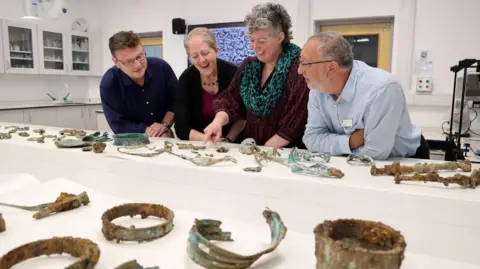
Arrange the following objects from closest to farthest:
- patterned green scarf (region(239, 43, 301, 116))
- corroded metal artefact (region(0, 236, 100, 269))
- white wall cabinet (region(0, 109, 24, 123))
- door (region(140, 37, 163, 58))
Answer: corroded metal artefact (region(0, 236, 100, 269)) < patterned green scarf (region(239, 43, 301, 116)) < white wall cabinet (region(0, 109, 24, 123)) < door (region(140, 37, 163, 58))

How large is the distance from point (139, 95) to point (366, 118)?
1522mm

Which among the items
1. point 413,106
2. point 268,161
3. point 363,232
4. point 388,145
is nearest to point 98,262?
point 363,232

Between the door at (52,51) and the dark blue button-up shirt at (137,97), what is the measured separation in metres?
4.10

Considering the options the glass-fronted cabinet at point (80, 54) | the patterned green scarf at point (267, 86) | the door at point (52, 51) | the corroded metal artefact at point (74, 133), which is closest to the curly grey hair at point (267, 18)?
the patterned green scarf at point (267, 86)

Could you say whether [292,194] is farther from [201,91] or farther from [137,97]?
[137,97]

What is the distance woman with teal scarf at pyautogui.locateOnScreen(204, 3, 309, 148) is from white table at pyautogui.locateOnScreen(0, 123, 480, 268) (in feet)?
1.10

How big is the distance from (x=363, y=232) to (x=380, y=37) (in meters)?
4.45

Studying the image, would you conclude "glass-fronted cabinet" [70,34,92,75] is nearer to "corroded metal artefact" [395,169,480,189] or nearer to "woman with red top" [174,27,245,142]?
"woman with red top" [174,27,245,142]

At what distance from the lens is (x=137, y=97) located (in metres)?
2.48

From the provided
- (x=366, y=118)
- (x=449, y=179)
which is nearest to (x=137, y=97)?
(x=366, y=118)

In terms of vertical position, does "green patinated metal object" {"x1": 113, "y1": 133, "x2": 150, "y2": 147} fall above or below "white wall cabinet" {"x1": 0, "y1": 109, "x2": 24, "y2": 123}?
above

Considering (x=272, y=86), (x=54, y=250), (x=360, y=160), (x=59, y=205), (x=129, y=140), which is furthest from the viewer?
(x=272, y=86)

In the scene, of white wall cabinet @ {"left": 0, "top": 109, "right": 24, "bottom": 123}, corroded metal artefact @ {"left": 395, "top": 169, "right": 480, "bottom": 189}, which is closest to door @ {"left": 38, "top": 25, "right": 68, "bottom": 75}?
white wall cabinet @ {"left": 0, "top": 109, "right": 24, "bottom": 123}

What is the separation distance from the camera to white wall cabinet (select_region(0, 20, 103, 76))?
5367mm
